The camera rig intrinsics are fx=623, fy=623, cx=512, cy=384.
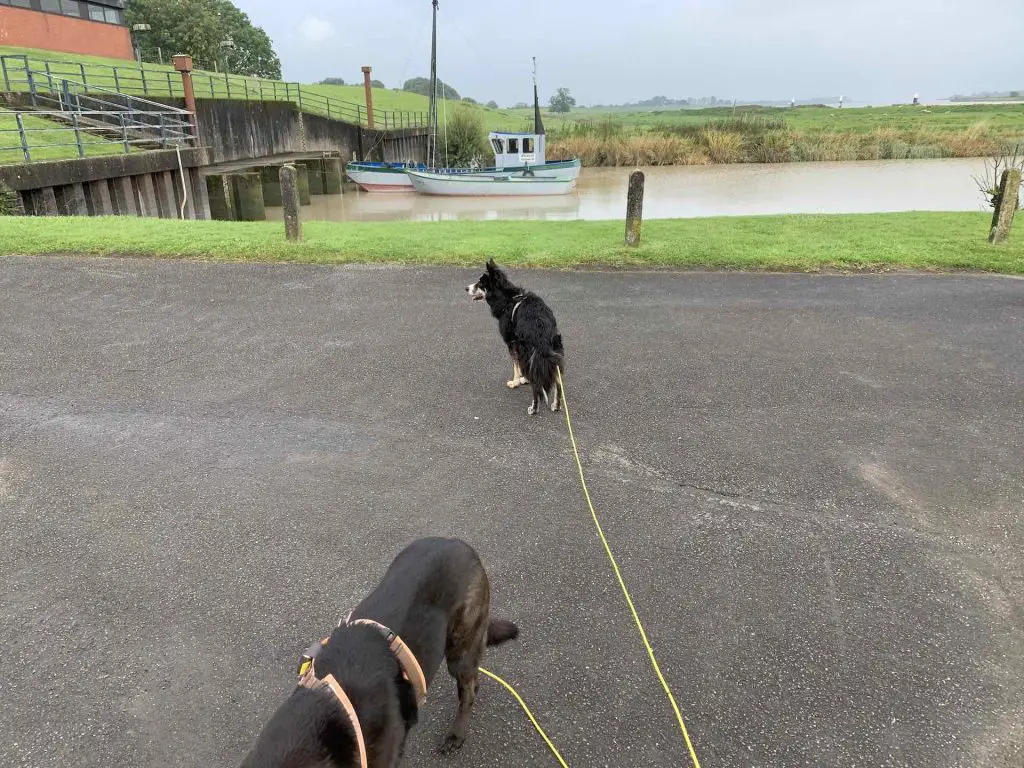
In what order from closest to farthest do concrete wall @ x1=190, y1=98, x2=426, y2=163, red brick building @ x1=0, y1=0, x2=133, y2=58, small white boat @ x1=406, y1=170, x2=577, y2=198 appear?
concrete wall @ x1=190, y1=98, x2=426, y2=163, small white boat @ x1=406, y1=170, x2=577, y2=198, red brick building @ x1=0, y1=0, x2=133, y2=58

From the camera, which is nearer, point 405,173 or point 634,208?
point 634,208

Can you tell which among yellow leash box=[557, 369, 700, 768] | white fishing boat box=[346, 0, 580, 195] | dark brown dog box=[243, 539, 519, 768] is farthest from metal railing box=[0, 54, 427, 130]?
dark brown dog box=[243, 539, 519, 768]

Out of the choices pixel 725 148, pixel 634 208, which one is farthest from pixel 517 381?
pixel 725 148

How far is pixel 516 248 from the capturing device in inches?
435

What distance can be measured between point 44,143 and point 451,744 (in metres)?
19.9

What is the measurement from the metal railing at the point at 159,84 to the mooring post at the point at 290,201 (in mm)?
13439

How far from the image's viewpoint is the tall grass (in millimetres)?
35375

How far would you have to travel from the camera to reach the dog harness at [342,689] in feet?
6.34

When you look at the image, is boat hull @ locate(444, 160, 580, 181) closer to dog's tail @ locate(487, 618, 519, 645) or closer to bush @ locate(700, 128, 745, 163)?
bush @ locate(700, 128, 745, 163)

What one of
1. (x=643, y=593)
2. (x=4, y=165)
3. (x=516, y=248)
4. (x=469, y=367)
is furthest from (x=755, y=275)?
(x=4, y=165)

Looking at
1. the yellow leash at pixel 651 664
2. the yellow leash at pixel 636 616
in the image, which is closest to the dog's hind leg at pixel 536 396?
the yellow leash at pixel 636 616

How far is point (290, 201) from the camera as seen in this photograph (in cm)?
1069

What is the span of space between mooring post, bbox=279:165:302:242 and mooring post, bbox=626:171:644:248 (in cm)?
551

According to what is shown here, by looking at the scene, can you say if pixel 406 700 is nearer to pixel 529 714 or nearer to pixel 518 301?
pixel 529 714
